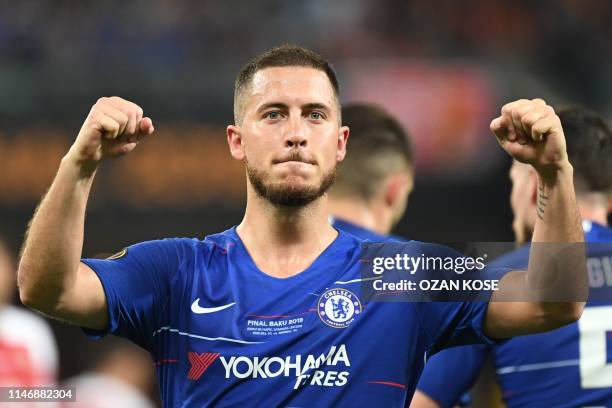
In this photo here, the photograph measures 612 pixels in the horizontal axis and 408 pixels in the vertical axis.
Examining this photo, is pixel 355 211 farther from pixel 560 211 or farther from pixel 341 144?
pixel 560 211

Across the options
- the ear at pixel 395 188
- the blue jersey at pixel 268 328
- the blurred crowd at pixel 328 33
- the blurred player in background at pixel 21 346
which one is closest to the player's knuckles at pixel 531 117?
the blue jersey at pixel 268 328

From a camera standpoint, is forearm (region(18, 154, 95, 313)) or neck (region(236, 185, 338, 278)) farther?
neck (region(236, 185, 338, 278))

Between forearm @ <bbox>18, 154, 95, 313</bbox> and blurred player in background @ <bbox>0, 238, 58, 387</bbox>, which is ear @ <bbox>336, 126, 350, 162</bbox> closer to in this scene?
forearm @ <bbox>18, 154, 95, 313</bbox>

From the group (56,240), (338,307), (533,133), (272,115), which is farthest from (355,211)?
(56,240)

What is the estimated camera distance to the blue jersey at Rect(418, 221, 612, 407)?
14.2 ft

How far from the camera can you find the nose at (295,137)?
11.7ft

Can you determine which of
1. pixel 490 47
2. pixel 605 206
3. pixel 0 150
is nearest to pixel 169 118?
pixel 0 150

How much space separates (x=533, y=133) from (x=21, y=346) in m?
5.69

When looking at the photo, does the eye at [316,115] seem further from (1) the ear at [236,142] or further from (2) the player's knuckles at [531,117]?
(2) the player's knuckles at [531,117]

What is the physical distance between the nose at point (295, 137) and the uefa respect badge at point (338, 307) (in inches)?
19.5

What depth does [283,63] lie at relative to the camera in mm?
3770

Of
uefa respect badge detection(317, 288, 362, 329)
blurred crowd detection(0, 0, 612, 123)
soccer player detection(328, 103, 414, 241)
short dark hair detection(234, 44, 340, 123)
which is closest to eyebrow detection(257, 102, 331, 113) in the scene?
short dark hair detection(234, 44, 340, 123)

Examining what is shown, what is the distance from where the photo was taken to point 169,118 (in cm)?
1039

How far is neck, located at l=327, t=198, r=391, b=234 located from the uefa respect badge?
174 cm
